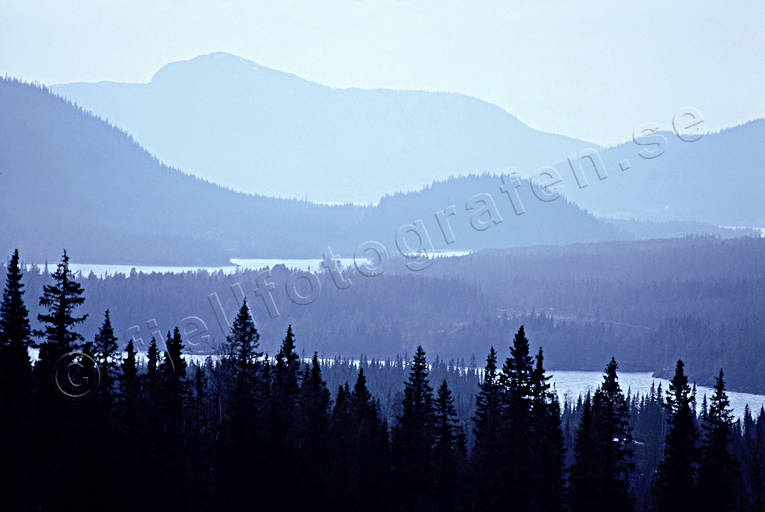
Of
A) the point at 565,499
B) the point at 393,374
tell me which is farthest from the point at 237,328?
the point at 393,374

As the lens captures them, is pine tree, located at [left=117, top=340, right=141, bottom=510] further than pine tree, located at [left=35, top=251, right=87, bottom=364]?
Yes

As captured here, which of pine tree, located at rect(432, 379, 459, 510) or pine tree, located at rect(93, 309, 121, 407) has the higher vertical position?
pine tree, located at rect(93, 309, 121, 407)

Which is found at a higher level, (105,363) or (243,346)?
(243,346)

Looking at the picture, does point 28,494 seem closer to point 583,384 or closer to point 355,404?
point 355,404

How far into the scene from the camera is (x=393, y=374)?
164125 millimetres

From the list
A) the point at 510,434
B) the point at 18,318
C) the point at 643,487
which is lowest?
the point at 643,487

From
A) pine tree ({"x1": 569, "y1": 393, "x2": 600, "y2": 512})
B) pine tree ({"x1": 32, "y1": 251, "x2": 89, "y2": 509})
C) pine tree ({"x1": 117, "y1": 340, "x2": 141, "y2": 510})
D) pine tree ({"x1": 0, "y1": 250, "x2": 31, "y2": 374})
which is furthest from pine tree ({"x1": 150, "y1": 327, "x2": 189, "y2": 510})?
pine tree ({"x1": 569, "y1": 393, "x2": 600, "y2": 512})

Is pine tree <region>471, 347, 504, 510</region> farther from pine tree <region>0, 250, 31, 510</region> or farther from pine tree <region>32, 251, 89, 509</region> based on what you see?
pine tree <region>0, 250, 31, 510</region>

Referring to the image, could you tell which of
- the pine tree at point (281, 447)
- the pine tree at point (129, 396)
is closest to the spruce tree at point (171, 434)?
the pine tree at point (129, 396)

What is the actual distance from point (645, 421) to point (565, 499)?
210 ft

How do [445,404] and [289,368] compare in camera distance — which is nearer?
[445,404]

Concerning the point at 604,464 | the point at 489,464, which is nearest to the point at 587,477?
the point at 604,464

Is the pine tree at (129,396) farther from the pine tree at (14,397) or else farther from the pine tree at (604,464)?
the pine tree at (604,464)

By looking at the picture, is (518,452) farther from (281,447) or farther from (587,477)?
(281,447)
